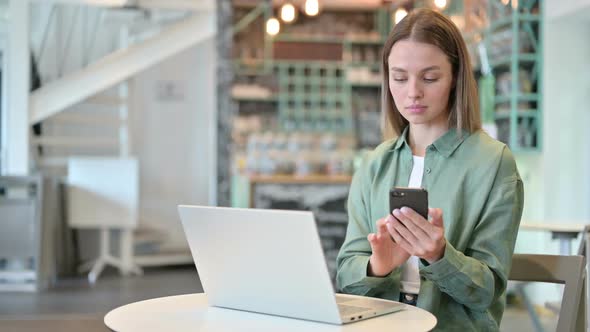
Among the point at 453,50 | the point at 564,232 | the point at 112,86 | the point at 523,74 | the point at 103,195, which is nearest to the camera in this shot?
the point at 453,50

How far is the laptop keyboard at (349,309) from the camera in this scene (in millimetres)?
1558

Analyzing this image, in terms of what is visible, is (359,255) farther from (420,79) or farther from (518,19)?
(518,19)

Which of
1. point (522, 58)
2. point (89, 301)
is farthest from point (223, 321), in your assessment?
point (522, 58)

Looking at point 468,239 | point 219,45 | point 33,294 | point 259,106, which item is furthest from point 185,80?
point 468,239

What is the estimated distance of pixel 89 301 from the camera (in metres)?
6.61

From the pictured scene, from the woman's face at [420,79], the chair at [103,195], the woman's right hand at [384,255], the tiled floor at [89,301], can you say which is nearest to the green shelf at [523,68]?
the tiled floor at [89,301]

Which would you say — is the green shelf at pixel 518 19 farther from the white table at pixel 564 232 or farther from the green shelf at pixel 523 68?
the white table at pixel 564 232

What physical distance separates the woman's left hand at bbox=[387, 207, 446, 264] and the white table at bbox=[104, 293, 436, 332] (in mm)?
130

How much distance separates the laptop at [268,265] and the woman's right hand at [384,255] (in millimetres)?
73

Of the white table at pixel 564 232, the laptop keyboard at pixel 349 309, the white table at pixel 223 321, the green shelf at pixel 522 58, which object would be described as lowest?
the white table at pixel 564 232

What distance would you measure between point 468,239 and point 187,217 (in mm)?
618

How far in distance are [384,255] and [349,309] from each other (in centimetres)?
20

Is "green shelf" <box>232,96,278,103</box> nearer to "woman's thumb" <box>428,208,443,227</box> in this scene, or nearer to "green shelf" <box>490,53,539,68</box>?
"green shelf" <box>490,53,539,68</box>

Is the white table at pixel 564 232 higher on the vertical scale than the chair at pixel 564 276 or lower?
lower
